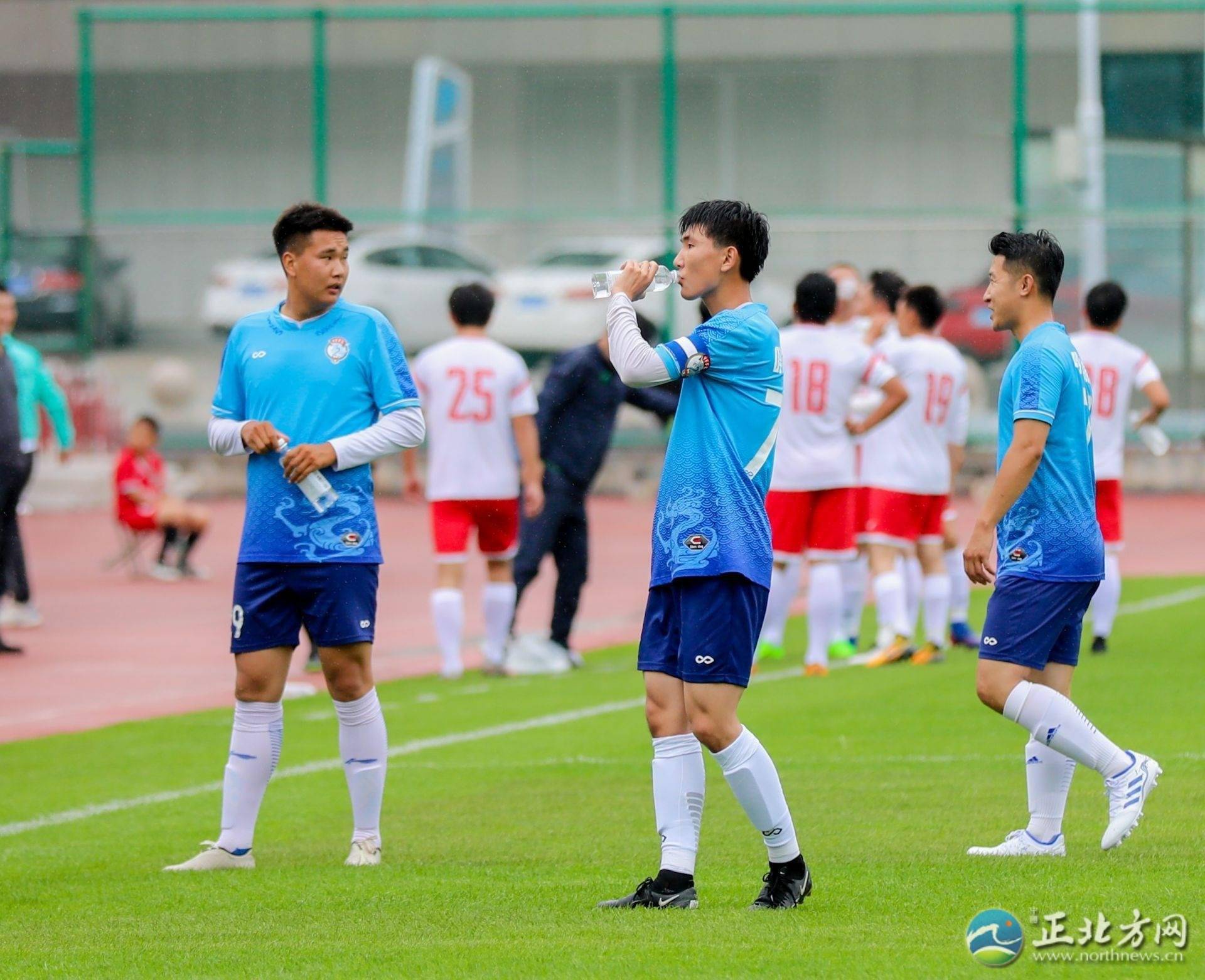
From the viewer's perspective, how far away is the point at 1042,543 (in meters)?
6.24

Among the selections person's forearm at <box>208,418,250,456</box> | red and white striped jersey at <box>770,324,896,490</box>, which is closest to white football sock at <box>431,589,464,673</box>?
red and white striped jersey at <box>770,324,896,490</box>

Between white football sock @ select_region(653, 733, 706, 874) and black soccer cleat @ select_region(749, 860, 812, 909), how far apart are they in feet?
0.72

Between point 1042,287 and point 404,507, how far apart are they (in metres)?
17.7

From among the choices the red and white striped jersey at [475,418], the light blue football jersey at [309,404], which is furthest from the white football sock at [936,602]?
the light blue football jersey at [309,404]

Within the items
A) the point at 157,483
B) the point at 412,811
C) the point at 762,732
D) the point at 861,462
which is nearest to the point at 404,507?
the point at 157,483

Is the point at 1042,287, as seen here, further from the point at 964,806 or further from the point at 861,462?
the point at 861,462

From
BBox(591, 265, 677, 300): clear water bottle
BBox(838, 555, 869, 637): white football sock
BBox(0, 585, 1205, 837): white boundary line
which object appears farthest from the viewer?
BBox(838, 555, 869, 637): white football sock

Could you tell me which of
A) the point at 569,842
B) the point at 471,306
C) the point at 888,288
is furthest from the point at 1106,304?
the point at 569,842

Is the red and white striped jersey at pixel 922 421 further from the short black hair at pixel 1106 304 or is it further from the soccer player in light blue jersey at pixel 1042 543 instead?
the soccer player in light blue jersey at pixel 1042 543

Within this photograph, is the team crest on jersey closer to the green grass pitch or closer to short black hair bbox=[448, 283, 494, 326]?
the green grass pitch

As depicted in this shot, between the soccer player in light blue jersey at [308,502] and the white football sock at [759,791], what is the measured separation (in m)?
1.60

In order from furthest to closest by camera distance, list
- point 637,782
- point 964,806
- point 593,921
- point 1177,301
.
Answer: point 1177,301, point 637,782, point 964,806, point 593,921

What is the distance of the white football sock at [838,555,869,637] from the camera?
12797 mm

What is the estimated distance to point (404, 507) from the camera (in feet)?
77.5
